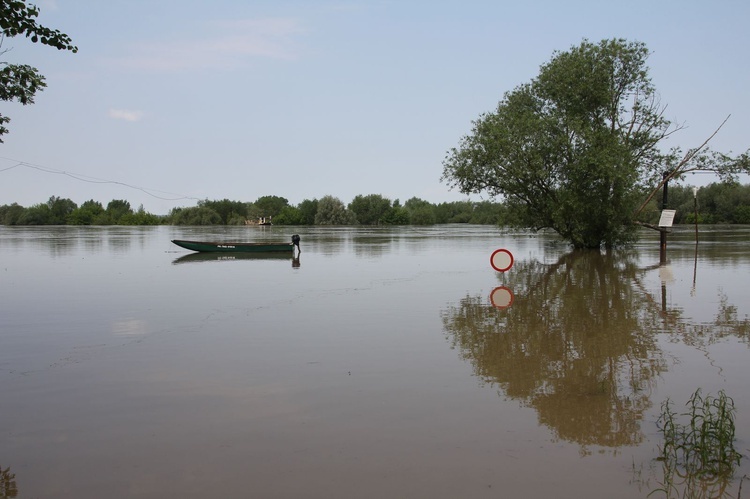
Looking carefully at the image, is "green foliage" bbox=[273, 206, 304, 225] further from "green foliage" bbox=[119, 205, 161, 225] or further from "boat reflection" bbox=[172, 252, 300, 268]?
"boat reflection" bbox=[172, 252, 300, 268]

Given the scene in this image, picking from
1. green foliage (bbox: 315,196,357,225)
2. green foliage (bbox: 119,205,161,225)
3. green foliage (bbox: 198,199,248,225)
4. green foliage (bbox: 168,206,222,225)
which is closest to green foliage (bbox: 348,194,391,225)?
green foliage (bbox: 315,196,357,225)

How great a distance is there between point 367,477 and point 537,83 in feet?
113

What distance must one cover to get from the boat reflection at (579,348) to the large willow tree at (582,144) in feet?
52.1

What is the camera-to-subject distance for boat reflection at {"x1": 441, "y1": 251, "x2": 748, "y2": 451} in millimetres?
6496

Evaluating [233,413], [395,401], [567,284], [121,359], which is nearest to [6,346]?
[121,359]

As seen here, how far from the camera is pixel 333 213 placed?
161 m

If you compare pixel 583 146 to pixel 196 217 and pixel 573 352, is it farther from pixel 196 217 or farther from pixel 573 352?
pixel 196 217

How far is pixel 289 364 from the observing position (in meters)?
8.88

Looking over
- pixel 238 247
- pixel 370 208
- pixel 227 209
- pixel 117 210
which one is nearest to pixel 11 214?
pixel 117 210

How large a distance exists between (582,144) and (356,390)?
2930 cm

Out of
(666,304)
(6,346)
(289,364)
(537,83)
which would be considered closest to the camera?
(289,364)

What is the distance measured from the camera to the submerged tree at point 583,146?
33.2 meters

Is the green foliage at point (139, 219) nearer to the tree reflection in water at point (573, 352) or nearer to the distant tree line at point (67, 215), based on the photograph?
the distant tree line at point (67, 215)

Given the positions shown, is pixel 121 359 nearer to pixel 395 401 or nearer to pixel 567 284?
pixel 395 401
